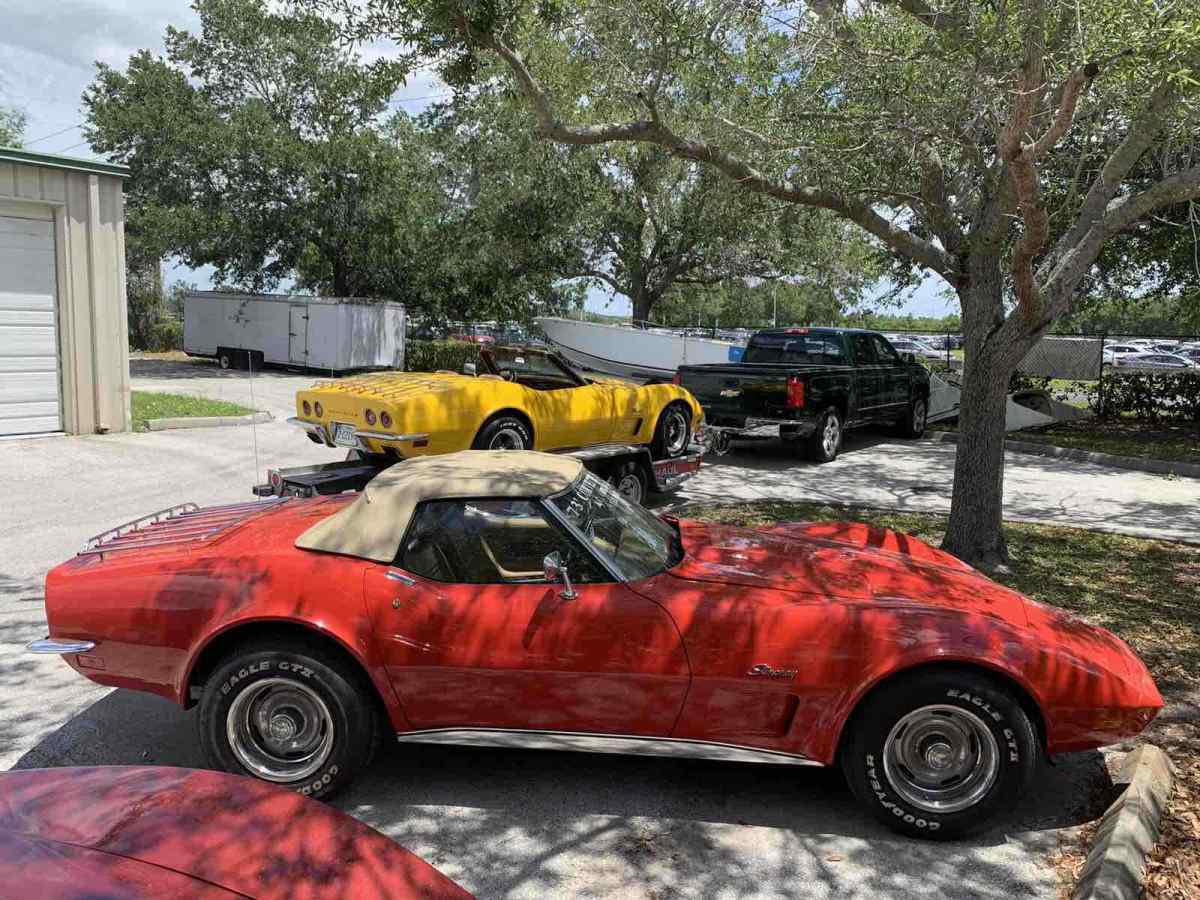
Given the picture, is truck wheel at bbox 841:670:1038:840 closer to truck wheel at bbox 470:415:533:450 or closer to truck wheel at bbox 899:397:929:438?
truck wheel at bbox 470:415:533:450

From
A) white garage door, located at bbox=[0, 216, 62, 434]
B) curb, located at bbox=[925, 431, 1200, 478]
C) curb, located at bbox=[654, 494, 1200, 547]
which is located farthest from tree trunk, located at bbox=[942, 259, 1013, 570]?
white garage door, located at bbox=[0, 216, 62, 434]

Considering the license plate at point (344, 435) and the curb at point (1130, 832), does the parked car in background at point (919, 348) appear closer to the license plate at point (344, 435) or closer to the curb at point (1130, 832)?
the license plate at point (344, 435)

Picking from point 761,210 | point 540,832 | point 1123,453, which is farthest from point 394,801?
point 1123,453

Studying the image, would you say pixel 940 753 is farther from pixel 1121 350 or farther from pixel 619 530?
pixel 1121 350

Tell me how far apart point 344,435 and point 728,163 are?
13.1 ft

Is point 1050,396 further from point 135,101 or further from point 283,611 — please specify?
point 135,101

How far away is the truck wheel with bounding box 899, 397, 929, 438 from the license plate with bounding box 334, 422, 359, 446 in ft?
33.1

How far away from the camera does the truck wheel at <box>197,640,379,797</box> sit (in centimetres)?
378

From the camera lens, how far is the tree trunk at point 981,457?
7.25 metres

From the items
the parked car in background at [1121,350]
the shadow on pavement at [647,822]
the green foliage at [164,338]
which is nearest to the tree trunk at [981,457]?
the shadow on pavement at [647,822]

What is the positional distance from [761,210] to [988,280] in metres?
Answer: 3.76

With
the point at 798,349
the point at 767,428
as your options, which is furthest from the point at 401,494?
the point at 798,349

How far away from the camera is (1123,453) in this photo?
13703mm

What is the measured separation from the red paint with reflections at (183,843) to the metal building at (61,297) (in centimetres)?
1305
